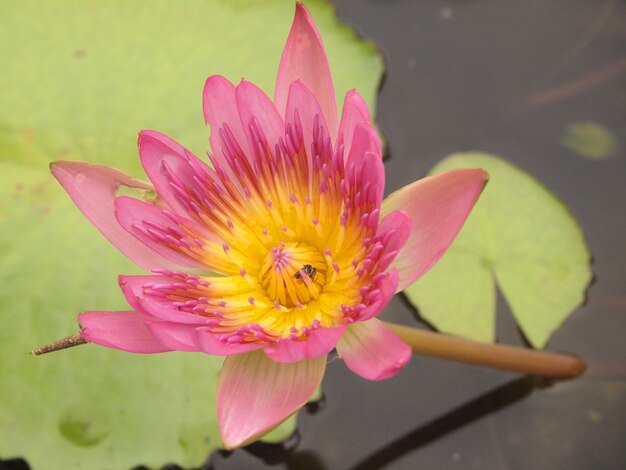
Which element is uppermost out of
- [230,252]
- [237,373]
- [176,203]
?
[176,203]

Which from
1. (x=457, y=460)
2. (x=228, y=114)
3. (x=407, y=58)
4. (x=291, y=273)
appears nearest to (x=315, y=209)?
(x=291, y=273)

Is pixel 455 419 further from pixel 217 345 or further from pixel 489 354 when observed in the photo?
pixel 217 345

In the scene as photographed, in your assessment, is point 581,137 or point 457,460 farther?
point 581,137

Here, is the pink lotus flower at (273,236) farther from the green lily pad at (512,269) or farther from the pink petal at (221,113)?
the green lily pad at (512,269)

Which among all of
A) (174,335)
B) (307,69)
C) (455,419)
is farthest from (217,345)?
(455,419)

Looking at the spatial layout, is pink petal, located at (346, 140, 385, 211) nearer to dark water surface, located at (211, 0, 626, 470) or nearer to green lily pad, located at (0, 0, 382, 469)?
green lily pad, located at (0, 0, 382, 469)

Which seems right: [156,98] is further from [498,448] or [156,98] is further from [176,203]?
[498,448]
